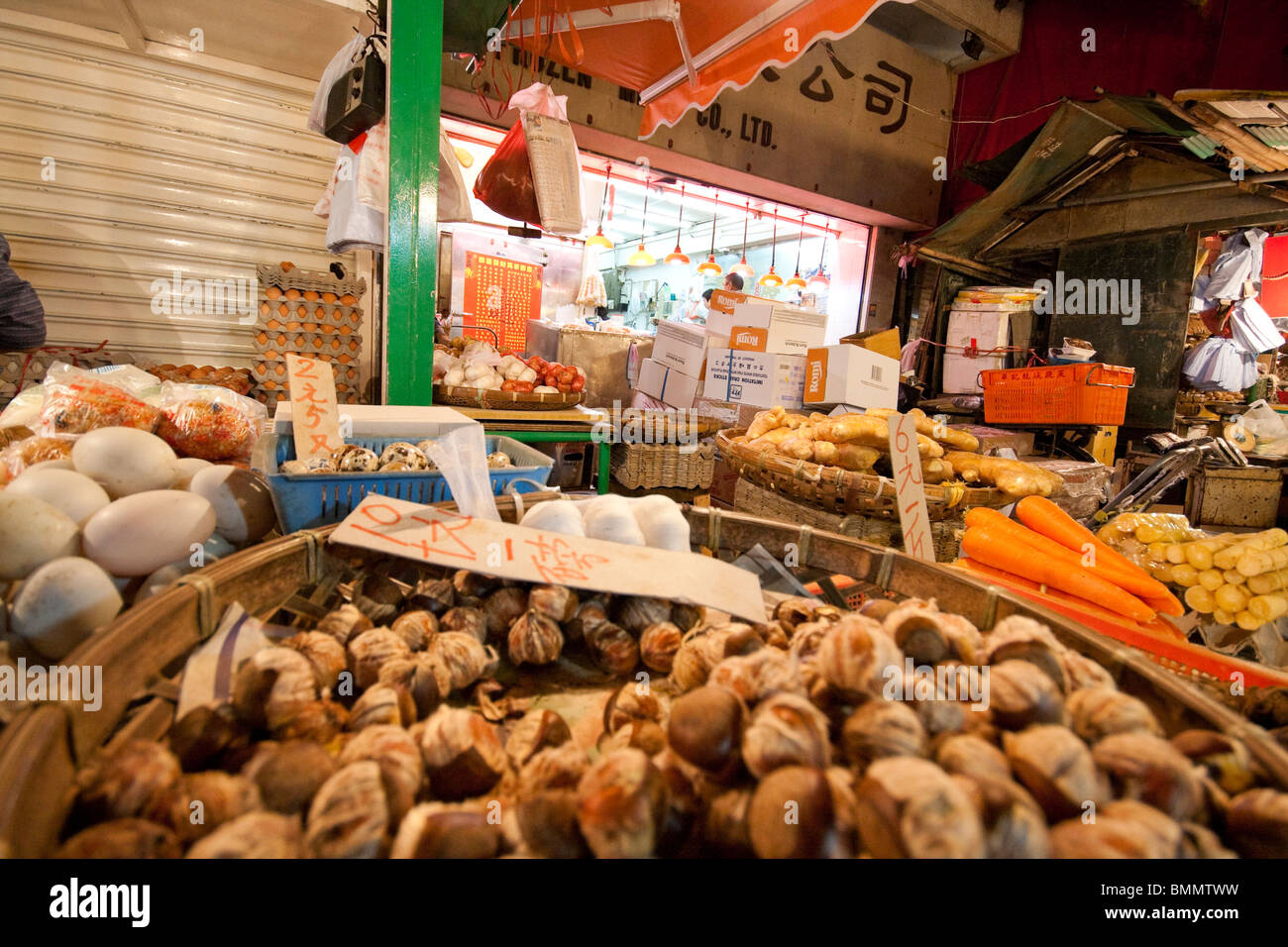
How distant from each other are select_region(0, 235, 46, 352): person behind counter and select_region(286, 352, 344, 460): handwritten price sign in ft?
9.60

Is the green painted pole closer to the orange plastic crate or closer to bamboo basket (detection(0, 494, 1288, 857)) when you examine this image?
bamboo basket (detection(0, 494, 1288, 857))

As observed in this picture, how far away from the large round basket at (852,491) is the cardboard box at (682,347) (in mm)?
2466

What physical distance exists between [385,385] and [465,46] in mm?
2320

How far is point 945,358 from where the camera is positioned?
695 centimetres

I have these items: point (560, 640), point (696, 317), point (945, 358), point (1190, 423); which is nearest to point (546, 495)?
point (560, 640)

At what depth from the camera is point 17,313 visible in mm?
3197

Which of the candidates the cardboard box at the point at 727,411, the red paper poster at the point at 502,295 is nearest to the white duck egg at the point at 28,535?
the cardboard box at the point at 727,411

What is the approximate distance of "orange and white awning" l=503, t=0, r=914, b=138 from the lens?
3.57 metres

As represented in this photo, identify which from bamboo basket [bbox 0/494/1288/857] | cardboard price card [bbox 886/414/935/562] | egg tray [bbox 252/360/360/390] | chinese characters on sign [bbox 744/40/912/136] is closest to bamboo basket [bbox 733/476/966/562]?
cardboard price card [bbox 886/414/935/562]

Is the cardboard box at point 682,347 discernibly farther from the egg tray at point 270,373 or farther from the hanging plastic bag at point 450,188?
the egg tray at point 270,373

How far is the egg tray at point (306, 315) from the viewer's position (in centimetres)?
363

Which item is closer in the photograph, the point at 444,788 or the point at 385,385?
the point at 444,788
